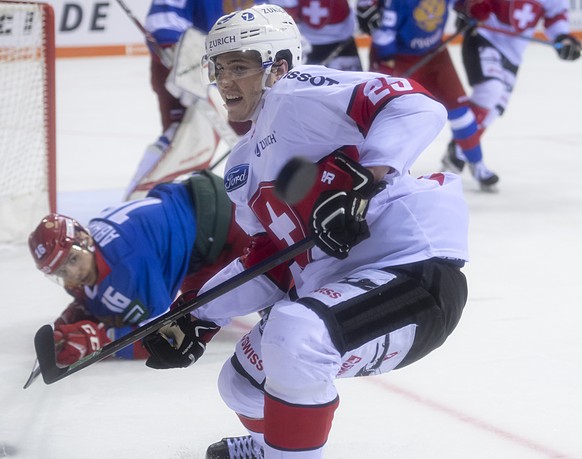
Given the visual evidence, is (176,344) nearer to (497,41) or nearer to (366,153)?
(366,153)

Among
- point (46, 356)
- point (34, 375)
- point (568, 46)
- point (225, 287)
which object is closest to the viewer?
point (225, 287)

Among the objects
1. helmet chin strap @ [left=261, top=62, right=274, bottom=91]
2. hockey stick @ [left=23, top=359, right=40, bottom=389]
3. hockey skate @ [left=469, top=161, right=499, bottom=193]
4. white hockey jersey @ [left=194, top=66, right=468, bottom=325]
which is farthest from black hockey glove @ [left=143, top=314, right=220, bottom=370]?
hockey skate @ [left=469, top=161, right=499, bottom=193]

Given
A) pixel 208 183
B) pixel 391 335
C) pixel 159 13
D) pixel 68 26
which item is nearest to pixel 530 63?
pixel 68 26

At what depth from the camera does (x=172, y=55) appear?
453cm

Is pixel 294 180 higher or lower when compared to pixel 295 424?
higher

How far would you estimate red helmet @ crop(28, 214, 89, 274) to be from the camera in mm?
2799

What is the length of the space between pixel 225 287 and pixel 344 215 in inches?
13.1

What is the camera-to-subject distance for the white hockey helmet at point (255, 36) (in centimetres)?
197

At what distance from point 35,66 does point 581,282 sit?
2.39 metres

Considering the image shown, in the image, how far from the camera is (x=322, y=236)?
5.63 ft

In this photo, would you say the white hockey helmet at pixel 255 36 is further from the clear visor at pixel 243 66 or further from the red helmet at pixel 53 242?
the red helmet at pixel 53 242

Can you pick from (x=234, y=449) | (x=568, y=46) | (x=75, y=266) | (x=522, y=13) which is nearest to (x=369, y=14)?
(x=522, y=13)

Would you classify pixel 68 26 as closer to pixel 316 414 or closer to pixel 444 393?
pixel 444 393

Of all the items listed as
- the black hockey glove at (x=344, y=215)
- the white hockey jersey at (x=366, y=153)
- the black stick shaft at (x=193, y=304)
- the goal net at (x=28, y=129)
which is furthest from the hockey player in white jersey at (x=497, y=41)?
the black hockey glove at (x=344, y=215)
